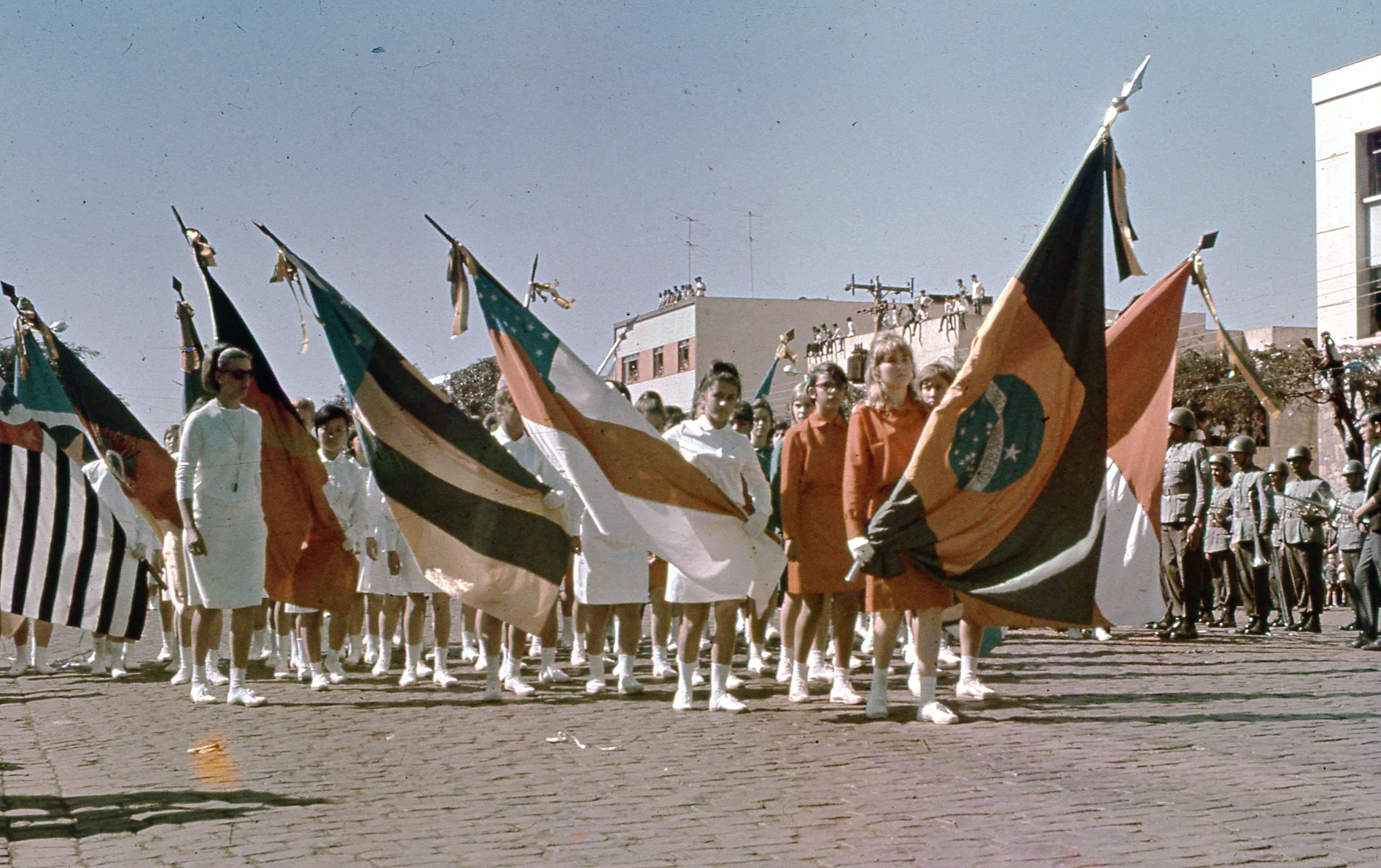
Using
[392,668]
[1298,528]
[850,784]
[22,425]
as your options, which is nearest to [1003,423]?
[850,784]

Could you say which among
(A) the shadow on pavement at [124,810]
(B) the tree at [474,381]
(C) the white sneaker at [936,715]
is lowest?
(A) the shadow on pavement at [124,810]

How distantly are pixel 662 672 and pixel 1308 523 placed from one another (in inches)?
282

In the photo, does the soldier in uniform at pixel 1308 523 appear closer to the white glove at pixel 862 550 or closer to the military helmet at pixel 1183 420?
the military helmet at pixel 1183 420

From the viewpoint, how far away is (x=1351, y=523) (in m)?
14.5

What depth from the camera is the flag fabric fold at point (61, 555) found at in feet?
28.0

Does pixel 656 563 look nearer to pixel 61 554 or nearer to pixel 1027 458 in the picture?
pixel 1027 458

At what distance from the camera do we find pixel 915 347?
50.4 metres

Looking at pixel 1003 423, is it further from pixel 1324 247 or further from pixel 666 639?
pixel 1324 247

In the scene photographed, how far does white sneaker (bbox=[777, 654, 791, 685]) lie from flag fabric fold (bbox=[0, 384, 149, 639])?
4.00 meters

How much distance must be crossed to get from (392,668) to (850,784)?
20.7 feet

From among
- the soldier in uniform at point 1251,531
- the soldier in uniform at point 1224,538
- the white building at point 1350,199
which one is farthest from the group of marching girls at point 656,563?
the white building at point 1350,199

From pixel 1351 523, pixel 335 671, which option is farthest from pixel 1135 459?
pixel 1351 523

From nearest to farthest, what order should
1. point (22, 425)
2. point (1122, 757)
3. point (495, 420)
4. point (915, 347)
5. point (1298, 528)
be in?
point (1122, 757) < point (22, 425) < point (495, 420) < point (1298, 528) < point (915, 347)

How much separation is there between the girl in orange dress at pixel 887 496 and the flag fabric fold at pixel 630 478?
738 mm
